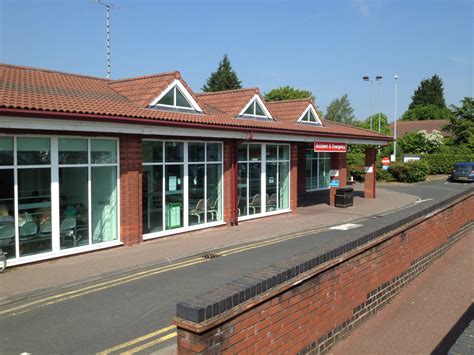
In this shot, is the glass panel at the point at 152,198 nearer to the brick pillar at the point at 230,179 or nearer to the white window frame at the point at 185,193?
the white window frame at the point at 185,193

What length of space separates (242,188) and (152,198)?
14.2 feet

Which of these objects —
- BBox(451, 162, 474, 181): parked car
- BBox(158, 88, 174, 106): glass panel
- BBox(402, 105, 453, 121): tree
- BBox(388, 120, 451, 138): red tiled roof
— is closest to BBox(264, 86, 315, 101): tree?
BBox(388, 120, 451, 138): red tiled roof

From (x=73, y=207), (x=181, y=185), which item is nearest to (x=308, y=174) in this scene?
(x=181, y=185)

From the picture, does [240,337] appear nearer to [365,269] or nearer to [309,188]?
[365,269]

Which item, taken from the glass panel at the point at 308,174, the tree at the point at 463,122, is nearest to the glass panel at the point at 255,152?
the glass panel at the point at 308,174

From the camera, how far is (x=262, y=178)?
17109 millimetres

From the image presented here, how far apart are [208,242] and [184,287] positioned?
4204mm

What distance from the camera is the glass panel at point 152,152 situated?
12.5m

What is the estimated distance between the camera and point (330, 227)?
1516 centimetres

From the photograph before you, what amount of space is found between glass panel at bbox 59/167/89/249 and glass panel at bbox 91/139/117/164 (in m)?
0.44

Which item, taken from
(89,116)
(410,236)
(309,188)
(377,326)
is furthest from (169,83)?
(309,188)

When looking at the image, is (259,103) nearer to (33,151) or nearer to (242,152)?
(242,152)

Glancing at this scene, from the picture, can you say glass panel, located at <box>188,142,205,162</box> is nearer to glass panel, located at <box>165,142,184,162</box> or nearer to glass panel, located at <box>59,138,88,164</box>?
glass panel, located at <box>165,142,184,162</box>

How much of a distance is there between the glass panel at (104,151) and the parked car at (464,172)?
102 feet
